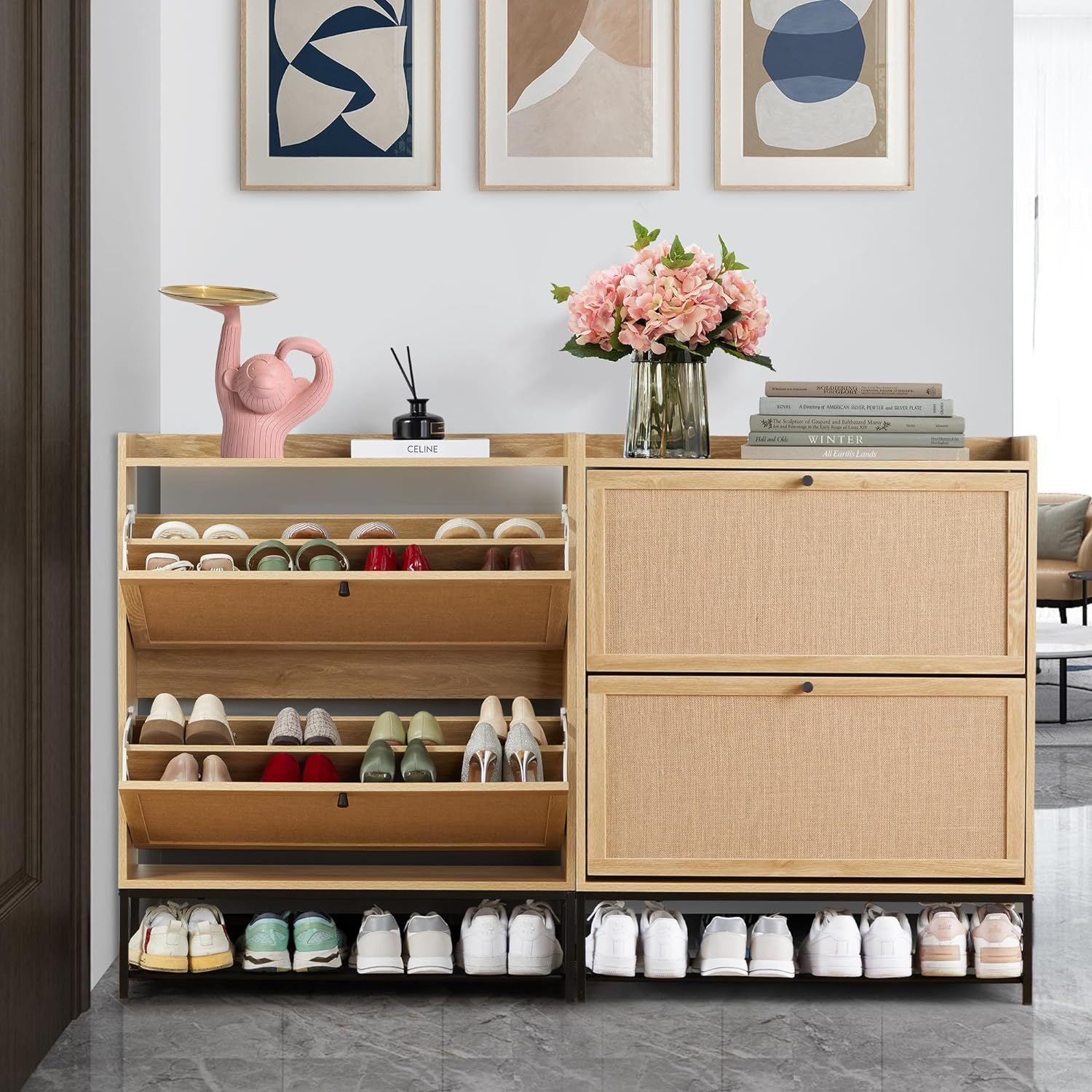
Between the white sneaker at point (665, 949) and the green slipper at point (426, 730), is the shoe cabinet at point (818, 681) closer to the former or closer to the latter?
the white sneaker at point (665, 949)

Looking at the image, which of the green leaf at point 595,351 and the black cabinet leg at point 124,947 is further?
the green leaf at point 595,351

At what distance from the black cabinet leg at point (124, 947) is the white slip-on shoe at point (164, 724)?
290 millimetres

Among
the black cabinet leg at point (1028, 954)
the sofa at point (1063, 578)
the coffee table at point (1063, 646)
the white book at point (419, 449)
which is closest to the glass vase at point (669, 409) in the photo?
the white book at point (419, 449)

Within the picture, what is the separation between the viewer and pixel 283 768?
2086mm

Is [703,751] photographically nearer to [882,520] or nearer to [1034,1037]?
[882,520]

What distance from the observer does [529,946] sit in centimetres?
210

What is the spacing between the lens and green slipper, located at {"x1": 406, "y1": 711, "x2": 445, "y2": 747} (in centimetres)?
216

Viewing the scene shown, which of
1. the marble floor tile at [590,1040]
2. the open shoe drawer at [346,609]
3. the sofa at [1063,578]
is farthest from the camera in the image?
the sofa at [1063,578]

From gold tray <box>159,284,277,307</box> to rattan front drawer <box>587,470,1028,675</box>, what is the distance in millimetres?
731

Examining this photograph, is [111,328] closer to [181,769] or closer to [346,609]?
[346,609]

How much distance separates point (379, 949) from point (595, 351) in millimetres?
1205

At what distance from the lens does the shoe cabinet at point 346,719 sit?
6.77 ft

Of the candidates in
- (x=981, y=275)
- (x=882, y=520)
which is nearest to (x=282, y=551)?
(x=882, y=520)

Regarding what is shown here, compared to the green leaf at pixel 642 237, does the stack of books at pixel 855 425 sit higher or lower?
lower
